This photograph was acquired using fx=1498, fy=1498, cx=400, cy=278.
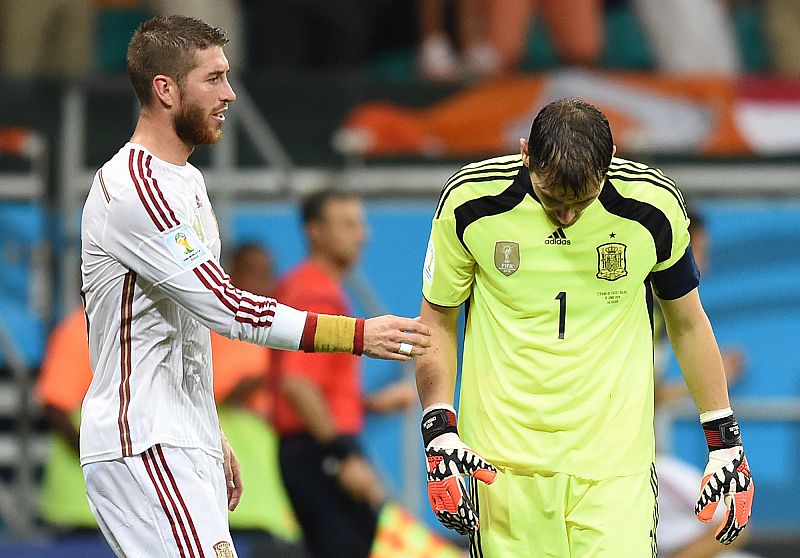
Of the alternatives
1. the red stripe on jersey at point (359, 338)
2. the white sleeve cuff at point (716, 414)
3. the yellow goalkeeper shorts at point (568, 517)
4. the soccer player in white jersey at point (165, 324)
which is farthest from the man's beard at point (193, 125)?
the white sleeve cuff at point (716, 414)

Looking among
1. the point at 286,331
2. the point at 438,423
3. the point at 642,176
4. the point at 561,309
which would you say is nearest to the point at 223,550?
the point at 286,331

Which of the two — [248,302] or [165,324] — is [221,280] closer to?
[248,302]

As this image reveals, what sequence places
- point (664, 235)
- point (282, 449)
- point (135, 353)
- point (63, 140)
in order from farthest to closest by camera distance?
point (63, 140)
point (282, 449)
point (664, 235)
point (135, 353)

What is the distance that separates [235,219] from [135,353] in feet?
16.2

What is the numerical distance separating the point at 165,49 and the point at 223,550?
4.82 ft

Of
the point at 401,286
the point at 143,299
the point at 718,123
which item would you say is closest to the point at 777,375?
the point at 718,123

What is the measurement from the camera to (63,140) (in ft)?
29.9

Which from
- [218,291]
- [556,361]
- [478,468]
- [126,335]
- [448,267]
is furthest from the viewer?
[448,267]

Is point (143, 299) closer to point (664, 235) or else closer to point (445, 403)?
point (445, 403)

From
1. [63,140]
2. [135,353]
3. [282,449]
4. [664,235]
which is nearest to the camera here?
[135,353]

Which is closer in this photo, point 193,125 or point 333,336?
point 333,336

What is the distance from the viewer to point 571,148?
14.0 feet

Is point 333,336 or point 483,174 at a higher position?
point 483,174

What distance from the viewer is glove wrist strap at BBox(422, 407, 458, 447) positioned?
15.2 feet
